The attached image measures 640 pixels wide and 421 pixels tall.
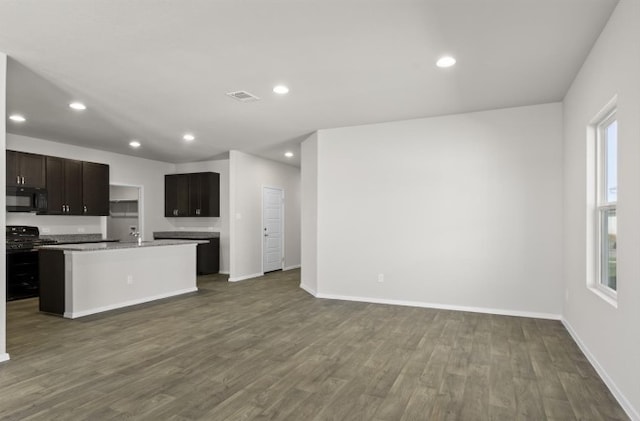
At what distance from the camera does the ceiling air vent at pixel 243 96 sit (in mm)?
4289

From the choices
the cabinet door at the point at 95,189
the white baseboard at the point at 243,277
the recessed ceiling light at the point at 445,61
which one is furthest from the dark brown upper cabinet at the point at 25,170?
the recessed ceiling light at the point at 445,61

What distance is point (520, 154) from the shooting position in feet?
15.9

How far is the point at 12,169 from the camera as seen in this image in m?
5.90

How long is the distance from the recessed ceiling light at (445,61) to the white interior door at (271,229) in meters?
5.52

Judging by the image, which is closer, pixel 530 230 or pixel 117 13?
pixel 117 13

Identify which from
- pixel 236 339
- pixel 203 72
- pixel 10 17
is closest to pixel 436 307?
pixel 236 339

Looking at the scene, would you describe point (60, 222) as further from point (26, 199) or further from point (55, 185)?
point (26, 199)

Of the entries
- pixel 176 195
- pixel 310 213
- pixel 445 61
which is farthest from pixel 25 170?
pixel 445 61

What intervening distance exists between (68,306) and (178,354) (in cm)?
221

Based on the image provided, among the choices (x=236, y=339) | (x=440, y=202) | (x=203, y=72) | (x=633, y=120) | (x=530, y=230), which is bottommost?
(x=236, y=339)

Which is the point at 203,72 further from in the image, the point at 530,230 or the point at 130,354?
the point at 530,230

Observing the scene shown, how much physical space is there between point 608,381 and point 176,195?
8.12m

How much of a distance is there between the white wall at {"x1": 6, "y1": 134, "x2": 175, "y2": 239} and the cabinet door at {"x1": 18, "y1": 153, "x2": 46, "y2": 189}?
1.14 feet

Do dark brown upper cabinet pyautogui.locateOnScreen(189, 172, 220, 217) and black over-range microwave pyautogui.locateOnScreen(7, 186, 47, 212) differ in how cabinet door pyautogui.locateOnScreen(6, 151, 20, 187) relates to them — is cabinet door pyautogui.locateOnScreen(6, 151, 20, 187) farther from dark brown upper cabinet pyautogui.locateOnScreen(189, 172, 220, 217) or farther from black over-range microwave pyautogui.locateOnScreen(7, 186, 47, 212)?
dark brown upper cabinet pyautogui.locateOnScreen(189, 172, 220, 217)
